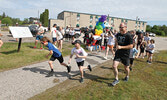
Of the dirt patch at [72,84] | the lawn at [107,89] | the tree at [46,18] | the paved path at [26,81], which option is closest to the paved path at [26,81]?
the paved path at [26,81]

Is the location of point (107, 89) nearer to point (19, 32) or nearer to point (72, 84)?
point (72, 84)

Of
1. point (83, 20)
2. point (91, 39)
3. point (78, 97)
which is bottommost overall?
point (78, 97)

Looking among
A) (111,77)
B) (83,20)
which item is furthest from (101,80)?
(83,20)

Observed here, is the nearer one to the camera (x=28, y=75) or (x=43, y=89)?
(x=43, y=89)

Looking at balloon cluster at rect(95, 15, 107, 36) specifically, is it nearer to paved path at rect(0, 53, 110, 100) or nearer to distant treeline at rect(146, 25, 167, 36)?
paved path at rect(0, 53, 110, 100)

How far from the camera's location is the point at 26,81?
4.02 metres

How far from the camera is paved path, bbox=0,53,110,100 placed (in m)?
3.26

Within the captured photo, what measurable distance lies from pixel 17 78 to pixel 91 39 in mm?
6595

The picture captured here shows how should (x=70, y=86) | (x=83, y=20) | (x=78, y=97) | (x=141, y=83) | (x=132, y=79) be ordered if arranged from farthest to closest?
(x=83, y=20) < (x=132, y=79) < (x=141, y=83) < (x=70, y=86) < (x=78, y=97)

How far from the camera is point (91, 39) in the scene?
9.77 metres

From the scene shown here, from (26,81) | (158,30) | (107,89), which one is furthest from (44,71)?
(158,30)

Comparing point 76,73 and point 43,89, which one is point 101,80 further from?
point 43,89

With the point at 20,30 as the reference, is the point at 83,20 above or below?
above


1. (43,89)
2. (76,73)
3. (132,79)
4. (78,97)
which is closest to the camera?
(78,97)
